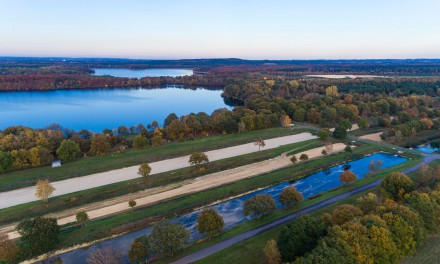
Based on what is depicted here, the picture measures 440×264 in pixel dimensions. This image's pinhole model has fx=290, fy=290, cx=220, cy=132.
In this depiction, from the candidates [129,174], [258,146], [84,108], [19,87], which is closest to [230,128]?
[258,146]

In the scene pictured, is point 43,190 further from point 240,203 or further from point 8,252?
point 240,203

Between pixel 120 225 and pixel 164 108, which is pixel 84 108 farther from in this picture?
pixel 120 225

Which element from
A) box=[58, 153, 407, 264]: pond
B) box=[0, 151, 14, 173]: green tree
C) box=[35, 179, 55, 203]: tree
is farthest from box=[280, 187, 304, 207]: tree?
box=[0, 151, 14, 173]: green tree

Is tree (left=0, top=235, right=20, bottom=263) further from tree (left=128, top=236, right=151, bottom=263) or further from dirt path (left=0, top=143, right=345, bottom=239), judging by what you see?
tree (left=128, top=236, right=151, bottom=263)

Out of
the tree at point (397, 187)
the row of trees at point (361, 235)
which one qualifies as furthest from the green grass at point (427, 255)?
the tree at point (397, 187)

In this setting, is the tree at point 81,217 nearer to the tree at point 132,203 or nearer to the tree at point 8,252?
the tree at point 132,203

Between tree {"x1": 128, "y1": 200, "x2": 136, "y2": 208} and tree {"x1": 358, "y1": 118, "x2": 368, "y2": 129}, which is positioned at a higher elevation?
tree {"x1": 358, "y1": 118, "x2": 368, "y2": 129}
